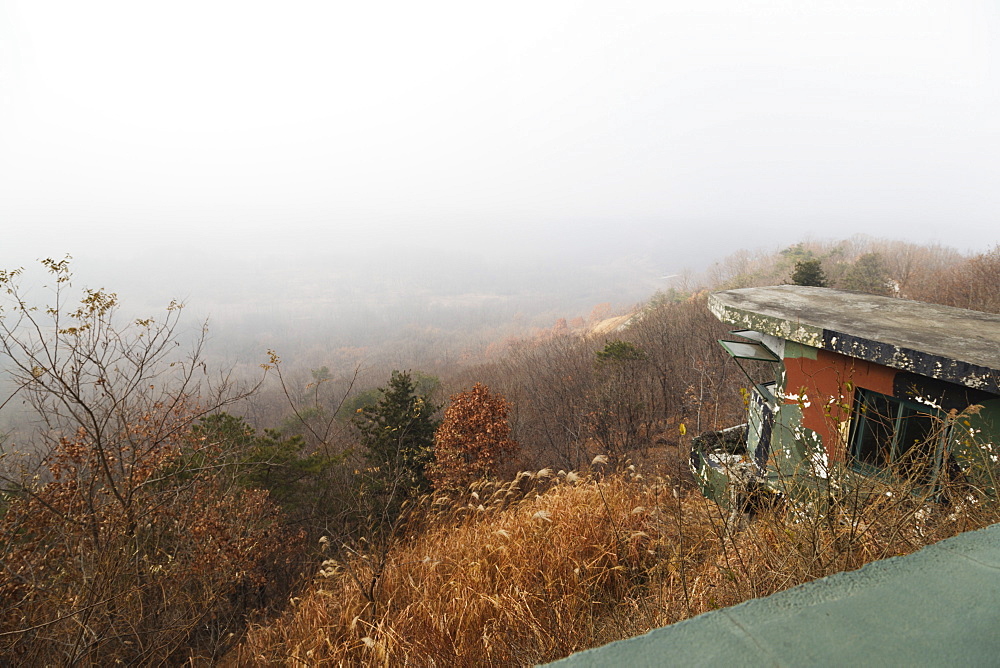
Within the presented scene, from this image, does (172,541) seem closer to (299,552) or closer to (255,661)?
(255,661)

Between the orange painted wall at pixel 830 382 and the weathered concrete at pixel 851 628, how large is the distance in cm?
300

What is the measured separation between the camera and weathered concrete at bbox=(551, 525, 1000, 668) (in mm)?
798

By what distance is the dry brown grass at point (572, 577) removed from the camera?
249cm

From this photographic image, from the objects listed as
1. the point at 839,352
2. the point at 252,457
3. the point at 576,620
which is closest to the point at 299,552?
the point at 252,457

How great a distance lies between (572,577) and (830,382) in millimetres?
2767

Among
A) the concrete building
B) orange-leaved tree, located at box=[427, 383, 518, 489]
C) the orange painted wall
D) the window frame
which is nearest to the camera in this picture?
the concrete building

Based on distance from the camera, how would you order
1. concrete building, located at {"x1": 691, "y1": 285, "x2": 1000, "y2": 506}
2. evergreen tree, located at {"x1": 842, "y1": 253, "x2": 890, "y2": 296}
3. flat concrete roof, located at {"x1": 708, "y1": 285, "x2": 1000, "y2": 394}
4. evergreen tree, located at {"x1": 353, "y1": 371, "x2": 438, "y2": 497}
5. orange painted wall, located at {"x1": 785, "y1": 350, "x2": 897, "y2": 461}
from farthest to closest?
evergreen tree, located at {"x1": 842, "y1": 253, "x2": 890, "y2": 296} < evergreen tree, located at {"x1": 353, "y1": 371, "x2": 438, "y2": 497} < orange painted wall, located at {"x1": 785, "y1": 350, "x2": 897, "y2": 461} < flat concrete roof, located at {"x1": 708, "y1": 285, "x2": 1000, "y2": 394} < concrete building, located at {"x1": 691, "y1": 285, "x2": 1000, "y2": 506}

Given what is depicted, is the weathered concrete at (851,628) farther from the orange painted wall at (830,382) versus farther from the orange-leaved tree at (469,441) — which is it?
the orange-leaved tree at (469,441)

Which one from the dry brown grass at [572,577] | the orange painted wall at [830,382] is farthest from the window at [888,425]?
the dry brown grass at [572,577]

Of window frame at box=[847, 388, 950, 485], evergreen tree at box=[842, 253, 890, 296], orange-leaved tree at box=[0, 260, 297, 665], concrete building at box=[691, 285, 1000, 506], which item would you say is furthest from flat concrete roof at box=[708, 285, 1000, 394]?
evergreen tree at box=[842, 253, 890, 296]

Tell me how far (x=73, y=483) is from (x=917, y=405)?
8700 mm

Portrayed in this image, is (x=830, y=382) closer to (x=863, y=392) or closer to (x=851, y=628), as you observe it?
(x=863, y=392)

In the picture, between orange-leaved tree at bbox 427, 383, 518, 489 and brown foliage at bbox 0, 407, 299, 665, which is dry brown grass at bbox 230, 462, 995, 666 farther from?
orange-leaved tree at bbox 427, 383, 518, 489

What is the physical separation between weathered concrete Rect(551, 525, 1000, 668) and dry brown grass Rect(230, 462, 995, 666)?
1.20 metres
